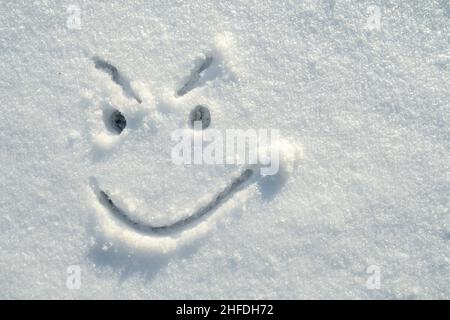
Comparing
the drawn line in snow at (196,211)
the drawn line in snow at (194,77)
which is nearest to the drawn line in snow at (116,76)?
the drawn line in snow at (194,77)

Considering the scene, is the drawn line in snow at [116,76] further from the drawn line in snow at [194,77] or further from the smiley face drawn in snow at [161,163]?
the drawn line in snow at [194,77]

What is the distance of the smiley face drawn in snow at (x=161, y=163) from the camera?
1.99m

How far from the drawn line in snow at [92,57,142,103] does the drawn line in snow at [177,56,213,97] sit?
0.15m

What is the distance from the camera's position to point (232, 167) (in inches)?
78.9

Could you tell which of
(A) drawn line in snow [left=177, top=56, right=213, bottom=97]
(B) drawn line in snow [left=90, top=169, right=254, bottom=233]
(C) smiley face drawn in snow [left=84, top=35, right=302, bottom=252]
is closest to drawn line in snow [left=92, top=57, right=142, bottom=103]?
(C) smiley face drawn in snow [left=84, top=35, right=302, bottom=252]

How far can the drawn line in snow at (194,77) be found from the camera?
80.6 inches

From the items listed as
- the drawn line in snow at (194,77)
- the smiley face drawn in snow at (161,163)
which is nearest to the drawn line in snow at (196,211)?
the smiley face drawn in snow at (161,163)

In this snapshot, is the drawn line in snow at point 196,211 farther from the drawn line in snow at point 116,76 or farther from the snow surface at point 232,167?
the drawn line in snow at point 116,76

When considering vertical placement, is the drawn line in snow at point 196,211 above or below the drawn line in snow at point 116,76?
below

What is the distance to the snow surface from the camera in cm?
196

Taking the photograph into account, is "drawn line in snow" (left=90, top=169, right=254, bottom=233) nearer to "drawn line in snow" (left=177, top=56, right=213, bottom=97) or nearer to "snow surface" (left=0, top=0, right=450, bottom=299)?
"snow surface" (left=0, top=0, right=450, bottom=299)
